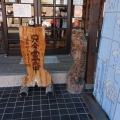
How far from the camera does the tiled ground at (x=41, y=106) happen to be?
2.04m

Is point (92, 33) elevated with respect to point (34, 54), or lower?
elevated

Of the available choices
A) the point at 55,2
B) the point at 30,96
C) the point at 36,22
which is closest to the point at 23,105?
the point at 30,96

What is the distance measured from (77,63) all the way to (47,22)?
1.63 metres

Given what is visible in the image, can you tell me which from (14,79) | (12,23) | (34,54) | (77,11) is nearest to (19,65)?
(14,79)

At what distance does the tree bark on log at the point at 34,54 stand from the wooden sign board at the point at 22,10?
4.52 ft

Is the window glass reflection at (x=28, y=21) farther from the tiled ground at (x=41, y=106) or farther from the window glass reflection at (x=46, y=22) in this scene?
the tiled ground at (x=41, y=106)

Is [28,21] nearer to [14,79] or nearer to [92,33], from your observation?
[14,79]

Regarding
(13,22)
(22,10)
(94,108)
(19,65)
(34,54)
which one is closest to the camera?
(94,108)

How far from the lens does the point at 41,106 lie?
2.24 m

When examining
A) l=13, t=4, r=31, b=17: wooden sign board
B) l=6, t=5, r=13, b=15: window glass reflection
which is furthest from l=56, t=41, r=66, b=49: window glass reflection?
l=6, t=5, r=13, b=15: window glass reflection

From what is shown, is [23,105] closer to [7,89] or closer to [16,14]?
[7,89]

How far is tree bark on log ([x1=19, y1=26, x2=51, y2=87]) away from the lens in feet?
7.49

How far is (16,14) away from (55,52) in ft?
4.25

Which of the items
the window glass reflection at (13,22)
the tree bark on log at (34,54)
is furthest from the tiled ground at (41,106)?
the window glass reflection at (13,22)
